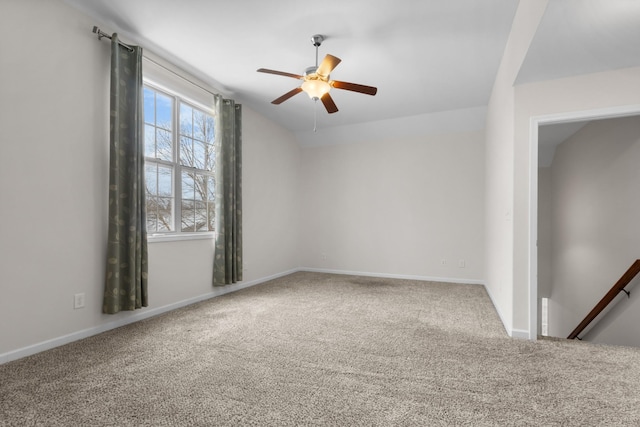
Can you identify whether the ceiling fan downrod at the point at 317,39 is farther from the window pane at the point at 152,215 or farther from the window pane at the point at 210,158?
the window pane at the point at 152,215

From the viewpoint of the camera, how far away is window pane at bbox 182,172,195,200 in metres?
3.89

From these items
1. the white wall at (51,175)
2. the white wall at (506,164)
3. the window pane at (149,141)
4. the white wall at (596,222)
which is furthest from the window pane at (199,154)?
the white wall at (596,222)

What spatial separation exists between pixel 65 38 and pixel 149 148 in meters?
1.13

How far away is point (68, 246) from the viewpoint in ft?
8.66

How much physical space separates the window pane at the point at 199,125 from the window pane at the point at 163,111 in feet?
1.30

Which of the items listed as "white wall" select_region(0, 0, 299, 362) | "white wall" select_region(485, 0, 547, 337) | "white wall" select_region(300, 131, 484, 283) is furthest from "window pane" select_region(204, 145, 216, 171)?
"white wall" select_region(485, 0, 547, 337)

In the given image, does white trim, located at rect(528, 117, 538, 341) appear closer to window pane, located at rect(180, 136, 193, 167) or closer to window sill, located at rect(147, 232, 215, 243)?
window sill, located at rect(147, 232, 215, 243)

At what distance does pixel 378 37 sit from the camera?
3078 millimetres

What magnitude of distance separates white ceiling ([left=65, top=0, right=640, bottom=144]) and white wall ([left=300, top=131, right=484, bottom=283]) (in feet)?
4.85

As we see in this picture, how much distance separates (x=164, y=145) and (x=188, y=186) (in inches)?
21.7

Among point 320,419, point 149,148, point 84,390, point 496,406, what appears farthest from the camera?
point 149,148

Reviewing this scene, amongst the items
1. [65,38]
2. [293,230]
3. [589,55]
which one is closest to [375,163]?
[293,230]

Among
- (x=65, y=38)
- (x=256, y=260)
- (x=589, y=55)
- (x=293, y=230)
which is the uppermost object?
(x=65, y=38)

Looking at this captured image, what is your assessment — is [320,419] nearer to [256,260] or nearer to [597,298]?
[256,260]
